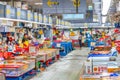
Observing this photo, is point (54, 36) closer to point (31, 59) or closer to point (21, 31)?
point (21, 31)

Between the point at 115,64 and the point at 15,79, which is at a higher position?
the point at 115,64

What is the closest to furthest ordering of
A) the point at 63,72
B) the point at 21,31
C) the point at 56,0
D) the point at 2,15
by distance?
the point at 2,15, the point at 63,72, the point at 56,0, the point at 21,31

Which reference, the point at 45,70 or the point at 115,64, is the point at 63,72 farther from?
the point at 115,64

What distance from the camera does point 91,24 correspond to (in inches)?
1473

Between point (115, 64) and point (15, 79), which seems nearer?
point (115, 64)

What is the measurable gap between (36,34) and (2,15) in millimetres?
15216

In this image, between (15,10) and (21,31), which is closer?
(15,10)

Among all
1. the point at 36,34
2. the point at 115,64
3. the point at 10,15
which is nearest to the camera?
the point at 115,64

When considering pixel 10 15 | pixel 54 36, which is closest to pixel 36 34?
pixel 54 36

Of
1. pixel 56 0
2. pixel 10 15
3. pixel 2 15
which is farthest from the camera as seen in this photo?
pixel 56 0

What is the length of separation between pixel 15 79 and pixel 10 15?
10.6 ft

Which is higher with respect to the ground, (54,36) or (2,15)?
(2,15)

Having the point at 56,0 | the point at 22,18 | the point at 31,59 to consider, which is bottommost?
the point at 31,59

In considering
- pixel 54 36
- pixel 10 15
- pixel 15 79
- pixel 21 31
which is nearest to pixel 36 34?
pixel 54 36
